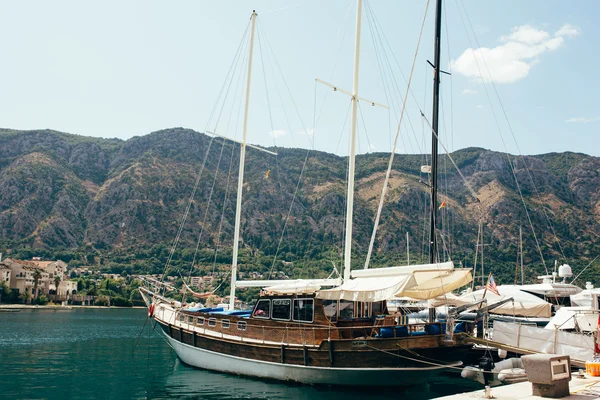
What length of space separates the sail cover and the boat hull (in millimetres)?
2753

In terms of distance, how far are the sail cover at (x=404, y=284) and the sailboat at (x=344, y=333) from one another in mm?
38

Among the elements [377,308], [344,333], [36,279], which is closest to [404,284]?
[344,333]

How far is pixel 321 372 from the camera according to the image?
64.8ft

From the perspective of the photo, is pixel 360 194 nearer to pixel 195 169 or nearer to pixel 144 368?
pixel 195 169

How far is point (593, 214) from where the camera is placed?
122562 millimetres

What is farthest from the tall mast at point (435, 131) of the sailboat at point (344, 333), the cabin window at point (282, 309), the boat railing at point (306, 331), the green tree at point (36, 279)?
the green tree at point (36, 279)

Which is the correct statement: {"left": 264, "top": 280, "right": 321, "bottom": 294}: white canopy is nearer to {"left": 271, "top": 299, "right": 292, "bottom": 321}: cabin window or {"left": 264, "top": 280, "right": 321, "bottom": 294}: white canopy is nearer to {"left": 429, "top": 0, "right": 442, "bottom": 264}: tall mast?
{"left": 271, "top": 299, "right": 292, "bottom": 321}: cabin window

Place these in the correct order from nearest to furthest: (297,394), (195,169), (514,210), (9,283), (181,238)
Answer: (297,394)
(9,283)
(514,210)
(181,238)
(195,169)

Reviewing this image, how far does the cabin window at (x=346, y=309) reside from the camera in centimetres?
2127

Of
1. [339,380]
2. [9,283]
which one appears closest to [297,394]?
[339,380]

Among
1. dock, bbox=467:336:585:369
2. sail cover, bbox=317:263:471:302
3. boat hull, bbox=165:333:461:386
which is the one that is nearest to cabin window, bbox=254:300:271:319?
boat hull, bbox=165:333:461:386

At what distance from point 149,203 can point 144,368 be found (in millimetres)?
129998

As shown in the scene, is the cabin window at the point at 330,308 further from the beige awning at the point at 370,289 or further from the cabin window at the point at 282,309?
the cabin window at the point at 282,309

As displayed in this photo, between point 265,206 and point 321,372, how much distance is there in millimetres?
140082
